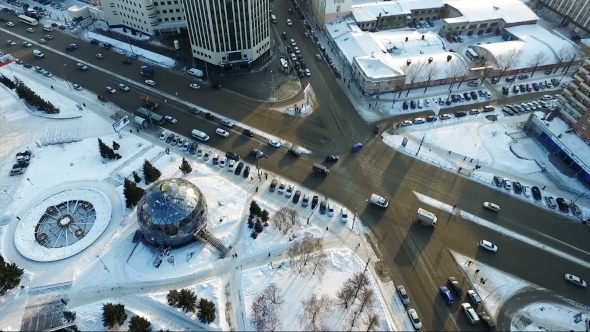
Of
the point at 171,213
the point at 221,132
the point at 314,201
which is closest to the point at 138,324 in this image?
the point at 171,213

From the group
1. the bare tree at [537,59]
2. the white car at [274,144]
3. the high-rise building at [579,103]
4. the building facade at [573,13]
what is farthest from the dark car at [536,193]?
the building facade at [573,13]

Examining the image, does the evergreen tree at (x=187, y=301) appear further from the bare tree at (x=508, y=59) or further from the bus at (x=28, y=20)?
the bus at (x=28, y=20)

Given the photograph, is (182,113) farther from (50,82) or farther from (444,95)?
(444,95)

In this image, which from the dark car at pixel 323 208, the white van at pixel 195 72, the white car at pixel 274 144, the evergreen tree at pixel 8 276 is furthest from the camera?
the white van at pixel 195 72

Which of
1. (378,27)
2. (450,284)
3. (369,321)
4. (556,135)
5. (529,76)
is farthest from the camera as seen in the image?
(378,27)

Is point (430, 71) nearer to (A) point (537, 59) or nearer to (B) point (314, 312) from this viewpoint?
(A) point (537, 59)

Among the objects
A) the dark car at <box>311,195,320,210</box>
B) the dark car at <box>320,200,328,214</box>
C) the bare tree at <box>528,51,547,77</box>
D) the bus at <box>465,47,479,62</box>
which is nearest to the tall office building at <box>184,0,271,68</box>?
the dark car at <box>311,195,320,210</box>

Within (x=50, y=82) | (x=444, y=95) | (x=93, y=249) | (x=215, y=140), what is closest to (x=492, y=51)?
(x=444, y=95)
